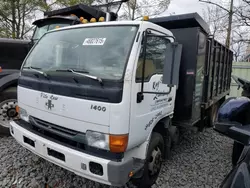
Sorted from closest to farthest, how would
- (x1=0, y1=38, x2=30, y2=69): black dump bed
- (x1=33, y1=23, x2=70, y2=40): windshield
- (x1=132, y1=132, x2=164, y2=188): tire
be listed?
1. (x1=132, y1=132, x2=164, y2=188): tire
2. (x1=0, y1=38, x2=30, y2=69): black dump bed
3. (x1=33, y1=23, x2=70, y2=40): windshield

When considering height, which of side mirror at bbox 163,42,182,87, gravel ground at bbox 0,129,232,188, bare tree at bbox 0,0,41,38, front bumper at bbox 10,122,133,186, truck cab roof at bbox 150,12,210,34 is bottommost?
gravel ground at bbox 0,129,232,188

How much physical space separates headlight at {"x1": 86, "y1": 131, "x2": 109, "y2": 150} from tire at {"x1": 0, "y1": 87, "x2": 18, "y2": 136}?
271 centimetres

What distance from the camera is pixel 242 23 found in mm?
17750

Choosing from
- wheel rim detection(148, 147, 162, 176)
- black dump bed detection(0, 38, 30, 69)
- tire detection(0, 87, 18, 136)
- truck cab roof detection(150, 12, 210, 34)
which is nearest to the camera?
wheel rim detection(148, 147, 162, 176)

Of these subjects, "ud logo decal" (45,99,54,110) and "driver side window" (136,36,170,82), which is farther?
"ud logo decal" (45,99,54,110)

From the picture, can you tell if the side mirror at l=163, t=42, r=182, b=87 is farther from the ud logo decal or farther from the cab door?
the ud logo decal

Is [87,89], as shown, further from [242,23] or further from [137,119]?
[242,23]

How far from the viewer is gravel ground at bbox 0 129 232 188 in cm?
290

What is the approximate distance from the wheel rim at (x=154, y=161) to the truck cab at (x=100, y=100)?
1cm

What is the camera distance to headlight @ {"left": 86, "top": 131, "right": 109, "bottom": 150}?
7.10 ft

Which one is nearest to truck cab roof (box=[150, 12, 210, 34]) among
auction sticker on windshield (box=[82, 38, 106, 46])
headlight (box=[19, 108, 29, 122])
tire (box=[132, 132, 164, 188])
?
auction sticker on windshield (box=[82, 38, 106, 46])

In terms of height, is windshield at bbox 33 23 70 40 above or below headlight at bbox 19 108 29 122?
above

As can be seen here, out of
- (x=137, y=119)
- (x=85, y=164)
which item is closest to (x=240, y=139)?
(x=137, y=119)

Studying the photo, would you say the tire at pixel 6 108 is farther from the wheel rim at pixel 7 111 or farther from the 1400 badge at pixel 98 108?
the 1400 badge at pixel 98 108
